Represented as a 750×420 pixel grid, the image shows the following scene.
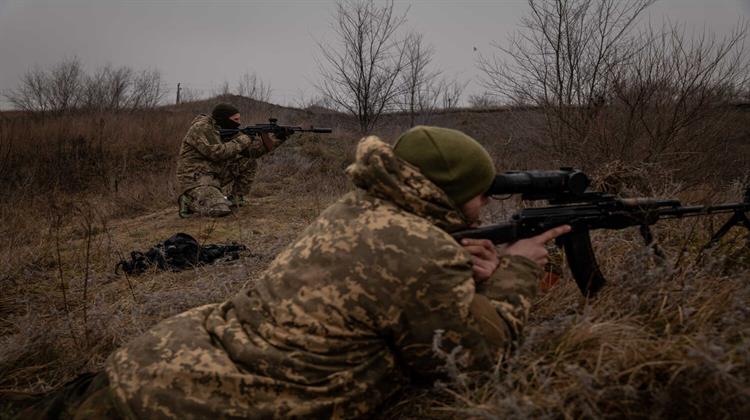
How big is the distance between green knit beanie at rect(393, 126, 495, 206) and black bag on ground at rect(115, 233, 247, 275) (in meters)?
3.74

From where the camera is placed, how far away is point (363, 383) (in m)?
1.83

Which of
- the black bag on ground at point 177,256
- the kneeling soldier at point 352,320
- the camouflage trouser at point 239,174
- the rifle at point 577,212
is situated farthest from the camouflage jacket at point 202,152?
the rifle at point 577,212

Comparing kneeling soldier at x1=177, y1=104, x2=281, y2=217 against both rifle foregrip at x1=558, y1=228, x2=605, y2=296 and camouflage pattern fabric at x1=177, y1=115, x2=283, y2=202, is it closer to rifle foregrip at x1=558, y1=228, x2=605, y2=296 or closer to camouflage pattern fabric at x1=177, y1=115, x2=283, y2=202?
camouflage pattern fabric at x1=177, y1=115, x2=283, y2=202

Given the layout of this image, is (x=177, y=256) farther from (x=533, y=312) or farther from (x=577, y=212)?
(x=577, y=212)

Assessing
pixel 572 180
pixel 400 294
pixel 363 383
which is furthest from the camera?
pixel 572 180

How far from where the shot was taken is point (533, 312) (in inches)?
113

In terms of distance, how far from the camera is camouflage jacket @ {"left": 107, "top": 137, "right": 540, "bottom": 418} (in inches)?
66.8

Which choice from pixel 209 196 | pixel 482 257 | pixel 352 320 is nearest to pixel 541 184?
pixel 482 257

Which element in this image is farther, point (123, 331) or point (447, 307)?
point (123, 331)

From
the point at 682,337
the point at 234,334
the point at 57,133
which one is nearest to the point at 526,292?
the point at 682,337

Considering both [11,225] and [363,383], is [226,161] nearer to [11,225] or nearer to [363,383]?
[11,225]

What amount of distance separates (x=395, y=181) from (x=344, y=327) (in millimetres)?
577

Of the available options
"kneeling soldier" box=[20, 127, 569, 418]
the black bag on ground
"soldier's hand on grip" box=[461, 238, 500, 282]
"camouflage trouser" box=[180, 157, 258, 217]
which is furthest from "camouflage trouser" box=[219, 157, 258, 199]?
"soldier's hand on grip" box=[461, 238, 500, 282]

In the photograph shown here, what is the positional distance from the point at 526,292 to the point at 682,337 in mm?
709
